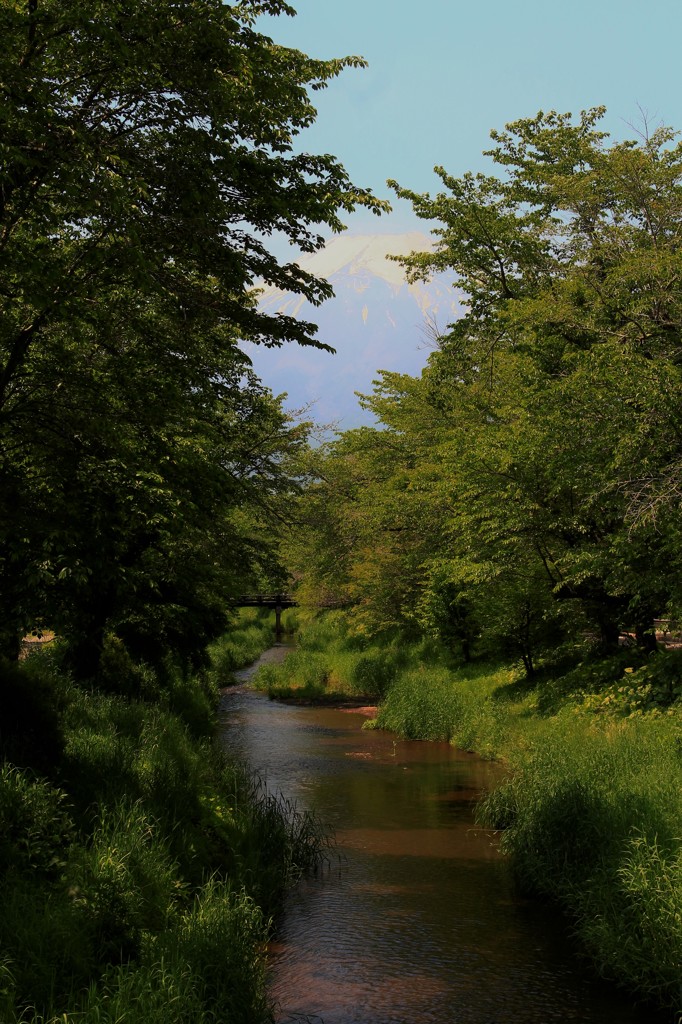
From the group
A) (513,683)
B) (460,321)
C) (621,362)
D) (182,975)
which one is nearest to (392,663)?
(513,683)

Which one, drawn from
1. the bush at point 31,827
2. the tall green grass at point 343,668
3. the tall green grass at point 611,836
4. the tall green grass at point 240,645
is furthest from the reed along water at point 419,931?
the tall green grass at point 343,668

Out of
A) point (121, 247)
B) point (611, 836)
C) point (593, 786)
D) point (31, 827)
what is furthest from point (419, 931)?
point (121, 247)

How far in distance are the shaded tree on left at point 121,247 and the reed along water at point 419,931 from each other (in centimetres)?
513

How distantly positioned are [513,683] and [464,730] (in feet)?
6.72

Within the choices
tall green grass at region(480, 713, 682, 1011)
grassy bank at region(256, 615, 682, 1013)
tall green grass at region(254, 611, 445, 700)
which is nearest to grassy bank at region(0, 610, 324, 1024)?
tall green grass at region(480, 713, 682, 1011)

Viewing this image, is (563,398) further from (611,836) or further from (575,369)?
(611,836)

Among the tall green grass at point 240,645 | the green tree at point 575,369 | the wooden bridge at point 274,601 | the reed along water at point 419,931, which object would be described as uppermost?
the green tree at point 575,369

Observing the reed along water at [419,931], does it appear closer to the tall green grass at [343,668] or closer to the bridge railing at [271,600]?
the tall green grass at [343,668]

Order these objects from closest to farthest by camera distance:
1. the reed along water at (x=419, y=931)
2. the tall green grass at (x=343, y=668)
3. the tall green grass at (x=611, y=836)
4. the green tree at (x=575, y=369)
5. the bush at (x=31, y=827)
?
1. the bush at (x=31, y=827)
2. the reed along water at (x=419, y=931)
3. the tall green grass at (x=611, y=836)
4. the green tree at (x=575, y=369)
5. the tall green grass at (x=343, y=668)

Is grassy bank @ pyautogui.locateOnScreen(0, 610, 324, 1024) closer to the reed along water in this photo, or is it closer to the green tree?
the reed along water

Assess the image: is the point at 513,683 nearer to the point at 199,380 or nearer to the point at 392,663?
the point at 392,663

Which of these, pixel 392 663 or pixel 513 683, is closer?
pixel 513 683

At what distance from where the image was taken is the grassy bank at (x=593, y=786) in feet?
27.0

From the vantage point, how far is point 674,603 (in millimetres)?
14055
